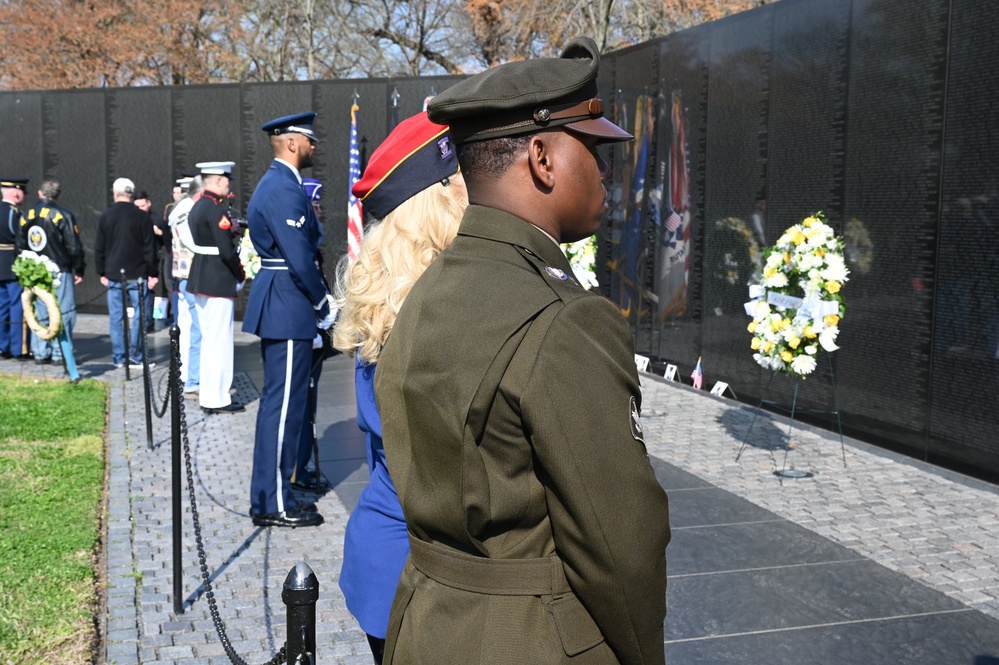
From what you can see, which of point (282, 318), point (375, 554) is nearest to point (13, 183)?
point (282, 318)

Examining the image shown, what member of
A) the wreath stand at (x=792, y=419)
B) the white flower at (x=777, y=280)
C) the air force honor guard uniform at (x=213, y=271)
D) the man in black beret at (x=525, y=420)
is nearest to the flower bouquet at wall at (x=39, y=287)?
the air force honor guard uniform at (x=213, y=271)

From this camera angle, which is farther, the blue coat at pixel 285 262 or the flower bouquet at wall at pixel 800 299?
the flower bouquet at wall at pixel 800 299

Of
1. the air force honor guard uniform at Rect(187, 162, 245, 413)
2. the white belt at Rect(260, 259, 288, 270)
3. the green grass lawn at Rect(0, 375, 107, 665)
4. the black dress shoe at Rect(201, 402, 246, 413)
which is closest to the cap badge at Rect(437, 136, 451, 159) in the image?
the green grass lawn at Rect(0, 375, 107, 665)

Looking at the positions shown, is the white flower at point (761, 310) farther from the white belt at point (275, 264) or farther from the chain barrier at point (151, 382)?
the chain barrier at point (151, 382)

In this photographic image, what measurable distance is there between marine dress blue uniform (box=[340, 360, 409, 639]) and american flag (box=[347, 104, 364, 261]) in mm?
9555

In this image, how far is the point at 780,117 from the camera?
32.4 feet

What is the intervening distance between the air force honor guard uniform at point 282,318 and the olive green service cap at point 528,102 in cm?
457

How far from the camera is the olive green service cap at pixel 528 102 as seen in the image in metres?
1.88

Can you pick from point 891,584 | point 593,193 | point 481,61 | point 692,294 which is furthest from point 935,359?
point 481,61

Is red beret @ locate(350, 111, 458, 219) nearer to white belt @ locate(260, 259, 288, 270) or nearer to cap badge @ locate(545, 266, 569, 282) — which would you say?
cap badge @ locate(545, 266, 569, 282)

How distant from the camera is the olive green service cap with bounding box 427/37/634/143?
6.15ft

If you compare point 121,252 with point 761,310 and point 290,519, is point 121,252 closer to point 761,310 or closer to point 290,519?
point 290,519

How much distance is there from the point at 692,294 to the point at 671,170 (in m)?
1.40

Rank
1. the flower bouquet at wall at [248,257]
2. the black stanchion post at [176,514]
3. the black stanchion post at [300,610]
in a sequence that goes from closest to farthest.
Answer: the black stanchion post at [300,610] < the black stanchion post at [176,514] < the flower bouquet at wall at [248,257]
